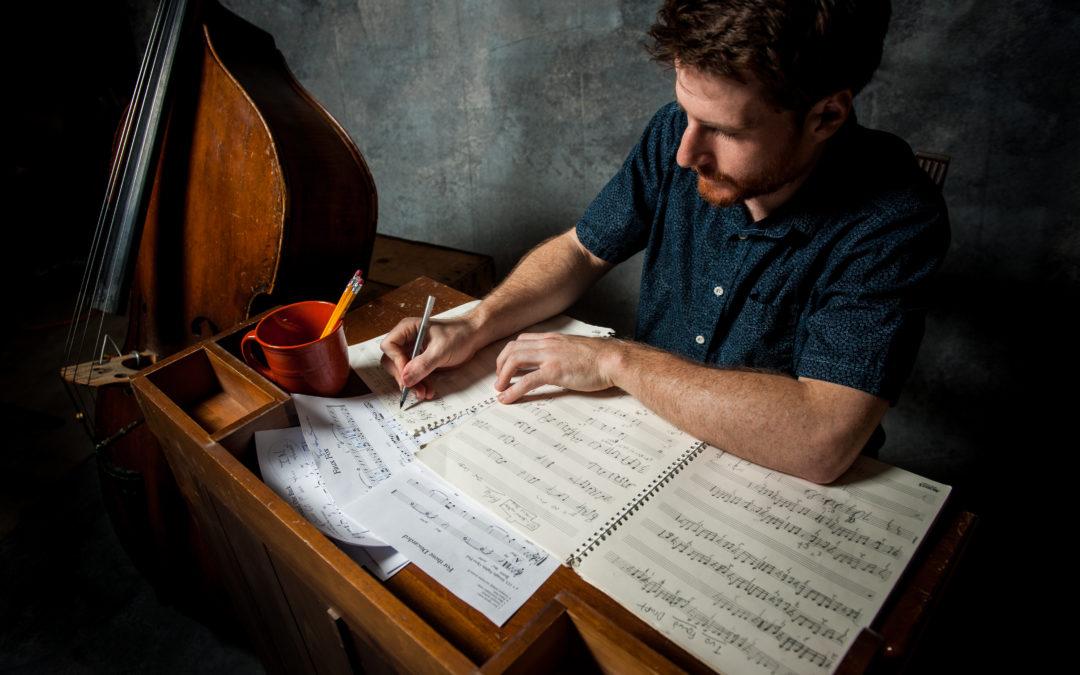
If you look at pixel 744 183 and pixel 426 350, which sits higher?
pixel 744 183

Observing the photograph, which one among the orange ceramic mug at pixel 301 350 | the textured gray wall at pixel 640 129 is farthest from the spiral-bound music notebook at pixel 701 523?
the textured gray wall at pixel 640 129

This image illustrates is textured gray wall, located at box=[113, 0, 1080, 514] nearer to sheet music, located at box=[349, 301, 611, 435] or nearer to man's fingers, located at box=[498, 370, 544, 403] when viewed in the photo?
sheet music, located at box=[349, 301, 611, 435]

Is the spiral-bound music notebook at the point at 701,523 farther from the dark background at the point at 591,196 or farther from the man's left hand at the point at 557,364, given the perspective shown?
the dark background at the point at 591,196

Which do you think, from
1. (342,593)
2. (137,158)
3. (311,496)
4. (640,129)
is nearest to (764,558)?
(342,593)

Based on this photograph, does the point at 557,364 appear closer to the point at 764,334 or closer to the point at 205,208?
the point at 764,334

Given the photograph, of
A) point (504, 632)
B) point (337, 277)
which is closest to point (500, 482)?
point (504, 632)

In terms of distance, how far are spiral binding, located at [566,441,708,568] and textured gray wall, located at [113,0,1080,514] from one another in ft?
4.22

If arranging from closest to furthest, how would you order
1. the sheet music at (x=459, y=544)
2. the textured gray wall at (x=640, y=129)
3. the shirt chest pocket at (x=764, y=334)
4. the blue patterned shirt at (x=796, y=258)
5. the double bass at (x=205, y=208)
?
the sheet music at (x=459, y=544) → the blue patterned shirt at (x=796, y=258) → the shirt chest pocket at (x=764, y=334) → the double bass at (x=205, y=208) → the textured gray wall at (x=640, y=129)

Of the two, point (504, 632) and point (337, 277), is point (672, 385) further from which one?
point (337, 277)

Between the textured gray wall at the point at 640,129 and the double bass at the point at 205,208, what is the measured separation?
994 mm

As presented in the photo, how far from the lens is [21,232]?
3191 millimetres

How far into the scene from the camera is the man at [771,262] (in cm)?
80

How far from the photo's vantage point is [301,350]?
880mm

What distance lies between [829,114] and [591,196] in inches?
52.5
